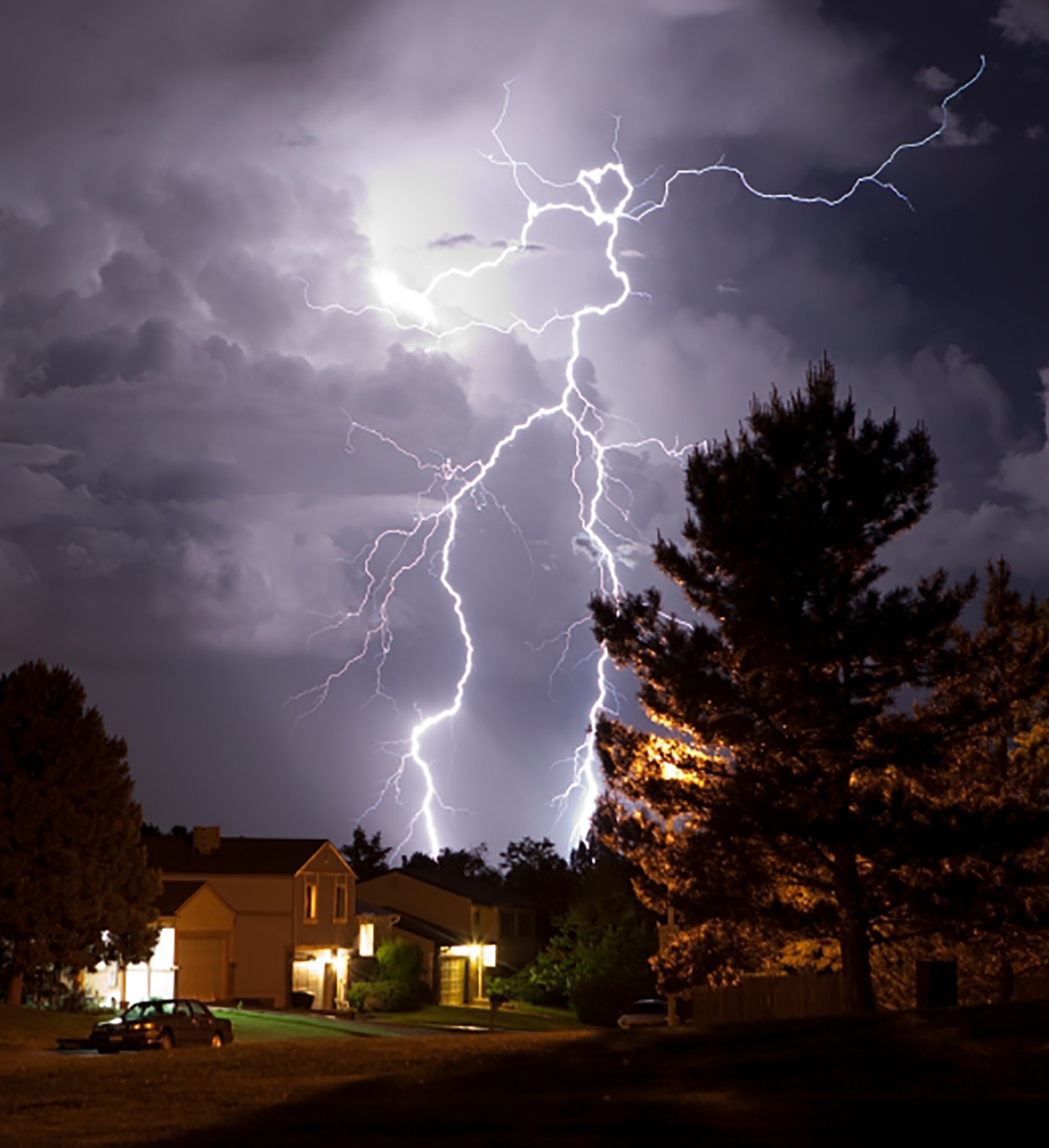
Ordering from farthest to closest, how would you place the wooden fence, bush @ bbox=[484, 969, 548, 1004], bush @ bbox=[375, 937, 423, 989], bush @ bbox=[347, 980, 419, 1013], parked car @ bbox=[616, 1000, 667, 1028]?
bush @ bbox=[484, 969, 548, 1004], bush @ bbox=[375, 937, 423, 989], bush @ bbox=[347, 980, 419, 1013], parked car @ bbox=[616, 1000, 667, 1028], the wooden fence

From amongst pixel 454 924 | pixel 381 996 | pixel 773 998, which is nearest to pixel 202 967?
pixel 381 996

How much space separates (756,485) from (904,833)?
6188 mm

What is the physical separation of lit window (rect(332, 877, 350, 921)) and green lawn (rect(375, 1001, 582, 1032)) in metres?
4.21

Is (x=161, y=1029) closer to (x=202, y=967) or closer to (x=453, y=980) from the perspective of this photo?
(x=202, y=967)

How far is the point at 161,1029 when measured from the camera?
84.8ft

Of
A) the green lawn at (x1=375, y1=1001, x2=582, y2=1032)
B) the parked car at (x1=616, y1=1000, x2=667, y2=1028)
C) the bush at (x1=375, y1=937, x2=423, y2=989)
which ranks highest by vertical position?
the bush at (x1=375, y1=937, x2=423, y2=989)

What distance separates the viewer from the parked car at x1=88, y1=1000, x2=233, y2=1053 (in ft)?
84.2

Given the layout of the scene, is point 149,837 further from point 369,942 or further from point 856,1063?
point 856,1063

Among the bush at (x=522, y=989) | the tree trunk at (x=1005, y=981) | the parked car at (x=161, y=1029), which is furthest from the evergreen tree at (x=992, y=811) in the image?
the bush at (x=522, y=989)

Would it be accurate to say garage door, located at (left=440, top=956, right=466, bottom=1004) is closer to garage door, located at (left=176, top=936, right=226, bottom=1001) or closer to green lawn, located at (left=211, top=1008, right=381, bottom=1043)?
garage door, located at (left=176, top=936, right=226, bottom=1001)

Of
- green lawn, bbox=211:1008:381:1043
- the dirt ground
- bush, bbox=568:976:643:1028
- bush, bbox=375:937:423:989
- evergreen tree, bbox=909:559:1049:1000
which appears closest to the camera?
the dirt ground

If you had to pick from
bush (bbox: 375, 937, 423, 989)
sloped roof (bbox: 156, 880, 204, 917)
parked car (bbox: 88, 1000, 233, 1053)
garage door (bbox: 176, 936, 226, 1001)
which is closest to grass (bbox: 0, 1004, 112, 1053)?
parked car (bbox: 88, 1000, 233, 1053)

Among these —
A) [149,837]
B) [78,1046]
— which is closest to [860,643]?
[78,1046]

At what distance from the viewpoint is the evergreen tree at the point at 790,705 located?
21.7m
